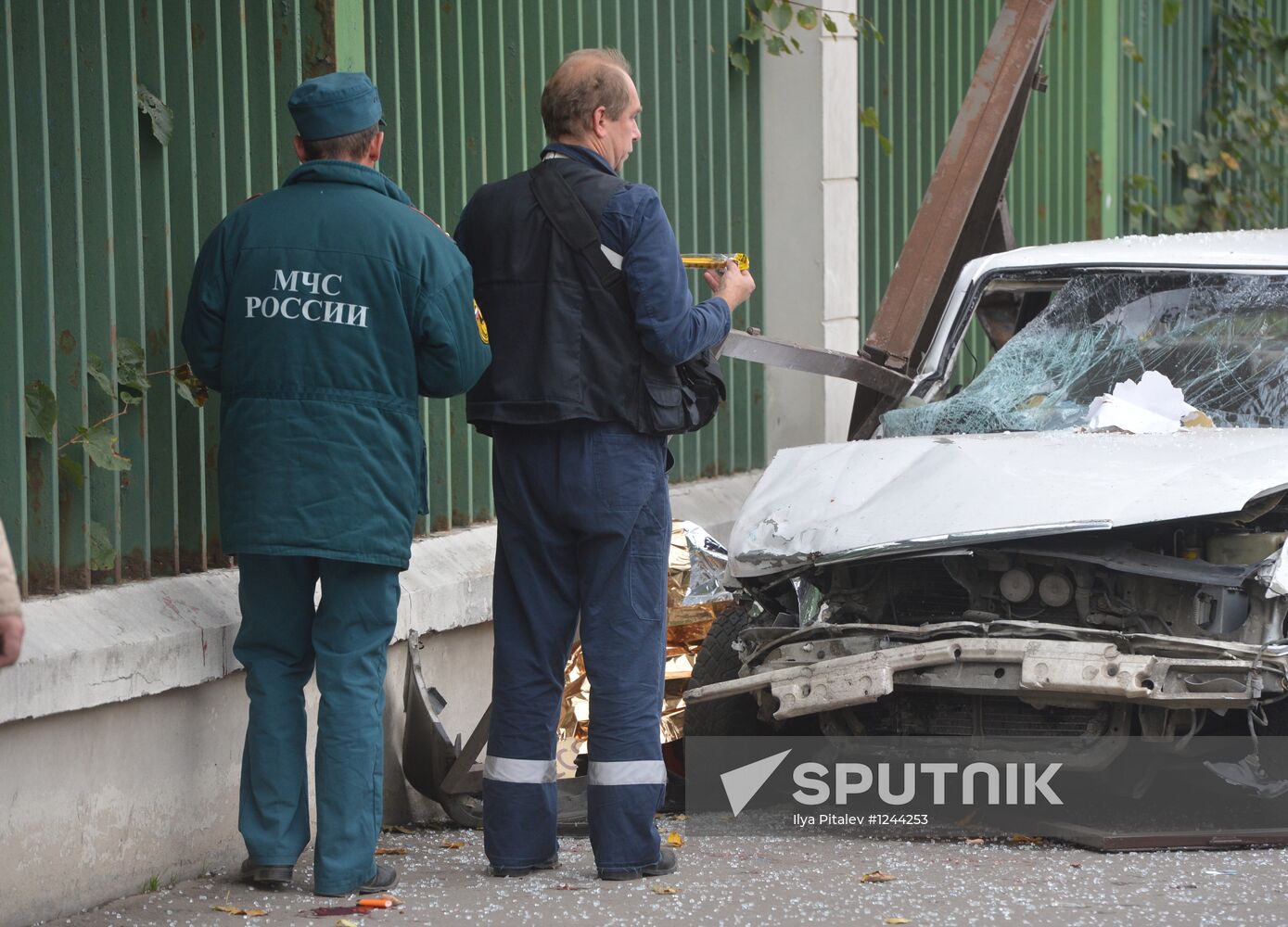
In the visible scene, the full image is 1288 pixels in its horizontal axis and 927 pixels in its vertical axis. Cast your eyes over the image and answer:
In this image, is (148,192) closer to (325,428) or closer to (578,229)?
(325,428)

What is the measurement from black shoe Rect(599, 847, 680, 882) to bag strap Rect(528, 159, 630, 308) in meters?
1.42

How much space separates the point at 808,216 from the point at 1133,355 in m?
3.09

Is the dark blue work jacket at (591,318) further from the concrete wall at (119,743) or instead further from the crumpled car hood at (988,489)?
the concrete wall at (119,743)

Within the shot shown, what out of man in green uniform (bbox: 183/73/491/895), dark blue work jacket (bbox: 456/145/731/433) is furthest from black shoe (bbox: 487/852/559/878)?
dark blue work jacket (bbox: 456/145/731/433)

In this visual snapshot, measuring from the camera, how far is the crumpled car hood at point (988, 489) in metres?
4.70

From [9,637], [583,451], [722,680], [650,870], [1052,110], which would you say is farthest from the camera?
[1052,110]

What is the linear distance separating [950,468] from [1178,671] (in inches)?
34.1

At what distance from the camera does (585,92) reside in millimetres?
4621

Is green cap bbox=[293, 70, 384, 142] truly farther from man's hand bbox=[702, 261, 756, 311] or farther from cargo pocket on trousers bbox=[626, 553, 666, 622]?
cargo pocket on trousers bbox=[626, 553, 666, 622]

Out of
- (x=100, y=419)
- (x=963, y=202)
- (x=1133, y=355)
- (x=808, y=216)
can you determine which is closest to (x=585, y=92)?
(x=100, y=419)

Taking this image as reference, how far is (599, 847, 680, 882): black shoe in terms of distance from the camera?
4582mm

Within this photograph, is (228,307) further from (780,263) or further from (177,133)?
(780,263)

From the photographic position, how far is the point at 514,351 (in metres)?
4.58

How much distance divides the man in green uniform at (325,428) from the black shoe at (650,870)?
548mm
